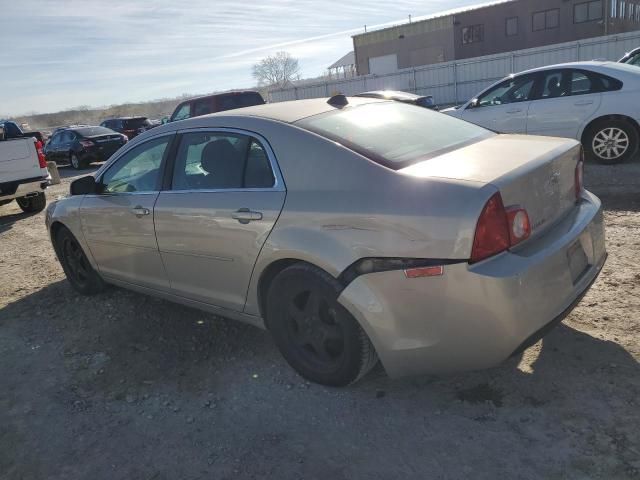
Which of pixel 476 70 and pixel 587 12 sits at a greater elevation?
pixel 587 12

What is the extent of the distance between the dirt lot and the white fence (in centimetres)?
2041

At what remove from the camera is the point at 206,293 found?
3551mm

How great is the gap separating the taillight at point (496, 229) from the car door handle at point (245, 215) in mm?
1256

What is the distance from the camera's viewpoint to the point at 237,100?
488 inches

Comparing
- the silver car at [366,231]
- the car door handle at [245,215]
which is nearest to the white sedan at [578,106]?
the silver car at [366,231]

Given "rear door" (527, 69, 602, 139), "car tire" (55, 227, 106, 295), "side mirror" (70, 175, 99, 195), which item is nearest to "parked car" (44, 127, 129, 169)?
→ "car tire" (55, 227, 106, 295)

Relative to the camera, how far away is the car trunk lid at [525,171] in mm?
2506

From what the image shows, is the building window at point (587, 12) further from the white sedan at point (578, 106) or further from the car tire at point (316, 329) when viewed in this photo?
the car tire at point (316, 329)

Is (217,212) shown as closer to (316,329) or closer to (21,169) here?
(316,329)

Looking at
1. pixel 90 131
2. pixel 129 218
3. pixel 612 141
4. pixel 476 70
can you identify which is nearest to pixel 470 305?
pixel 129 218

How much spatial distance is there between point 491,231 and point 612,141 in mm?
6425

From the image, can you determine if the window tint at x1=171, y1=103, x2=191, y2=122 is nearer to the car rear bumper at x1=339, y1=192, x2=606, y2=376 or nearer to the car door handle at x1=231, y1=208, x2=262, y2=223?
the car door handle at x1=231, y1=208, x2=262, y2=223

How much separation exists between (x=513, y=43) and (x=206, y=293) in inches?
1591

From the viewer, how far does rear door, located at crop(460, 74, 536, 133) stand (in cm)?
819
